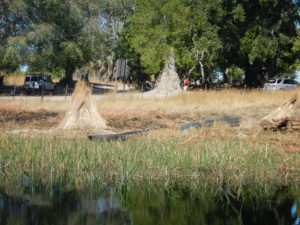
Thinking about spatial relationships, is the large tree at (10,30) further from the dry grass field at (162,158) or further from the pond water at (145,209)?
the pond water at (145,209)

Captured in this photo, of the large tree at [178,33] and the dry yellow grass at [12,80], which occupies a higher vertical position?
the large tree at [178,33]

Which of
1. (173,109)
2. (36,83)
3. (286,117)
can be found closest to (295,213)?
(286,117)

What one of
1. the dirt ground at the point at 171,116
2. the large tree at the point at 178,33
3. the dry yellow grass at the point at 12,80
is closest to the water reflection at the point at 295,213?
the dirt ground at the point at 171,116

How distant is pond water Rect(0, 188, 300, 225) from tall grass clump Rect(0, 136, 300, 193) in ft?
1.91

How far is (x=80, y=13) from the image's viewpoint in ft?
117

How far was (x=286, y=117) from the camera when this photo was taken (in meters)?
14.0

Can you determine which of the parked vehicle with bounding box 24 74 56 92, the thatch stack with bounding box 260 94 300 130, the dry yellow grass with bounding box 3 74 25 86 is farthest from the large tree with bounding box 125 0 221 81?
the thatch stack with bounding box 260 94 300 130

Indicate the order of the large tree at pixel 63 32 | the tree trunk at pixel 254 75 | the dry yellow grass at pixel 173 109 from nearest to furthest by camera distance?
1. the dry yellow grass at pixel 173 109
2. the large tree at pixel 63 32
3. the tree trunk at pixel 254 75

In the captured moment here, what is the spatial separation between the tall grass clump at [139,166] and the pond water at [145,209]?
581 millimetres

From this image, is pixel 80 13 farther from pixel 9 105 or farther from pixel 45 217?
pixel 45 217

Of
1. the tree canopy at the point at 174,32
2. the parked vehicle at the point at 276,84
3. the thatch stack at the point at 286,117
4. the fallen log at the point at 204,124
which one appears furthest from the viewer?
the parked vehicle at the point at 276,84

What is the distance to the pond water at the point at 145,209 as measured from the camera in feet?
22.7

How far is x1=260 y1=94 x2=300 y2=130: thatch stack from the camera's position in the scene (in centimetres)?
1375

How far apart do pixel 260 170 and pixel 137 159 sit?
8.14 feet
